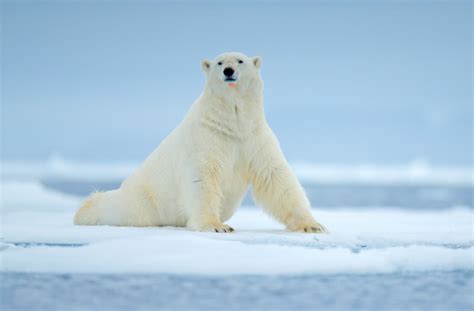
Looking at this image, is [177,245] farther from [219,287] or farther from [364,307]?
[364,307]

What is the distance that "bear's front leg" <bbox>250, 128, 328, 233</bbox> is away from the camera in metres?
6.47

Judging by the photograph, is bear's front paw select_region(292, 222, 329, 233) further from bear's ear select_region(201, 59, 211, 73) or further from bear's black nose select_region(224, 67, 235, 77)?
bear's ear select_region(201, 59, 211, 73)

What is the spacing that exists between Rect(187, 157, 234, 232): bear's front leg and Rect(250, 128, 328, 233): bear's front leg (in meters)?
0.41

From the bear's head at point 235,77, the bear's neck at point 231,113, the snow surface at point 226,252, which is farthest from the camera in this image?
the bear's neck at point 231,113

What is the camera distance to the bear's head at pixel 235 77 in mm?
6242

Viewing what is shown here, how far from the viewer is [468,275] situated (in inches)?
186

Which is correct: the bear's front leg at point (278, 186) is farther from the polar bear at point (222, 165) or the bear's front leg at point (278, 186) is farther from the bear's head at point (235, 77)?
the bear's head at point (235, 77)

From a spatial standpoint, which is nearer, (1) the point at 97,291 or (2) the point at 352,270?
(1) the point at 97,291

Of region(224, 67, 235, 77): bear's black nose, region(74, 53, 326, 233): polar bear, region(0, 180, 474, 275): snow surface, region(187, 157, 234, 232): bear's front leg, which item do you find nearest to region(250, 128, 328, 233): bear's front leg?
region(74, 53, 326, 233): polar bear

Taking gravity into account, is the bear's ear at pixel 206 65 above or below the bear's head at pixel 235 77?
above

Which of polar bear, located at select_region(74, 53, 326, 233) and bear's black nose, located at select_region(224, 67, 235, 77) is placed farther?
polar bear, located at select_region(74, 53, 326, 233)

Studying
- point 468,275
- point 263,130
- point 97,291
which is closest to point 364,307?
point 468,275

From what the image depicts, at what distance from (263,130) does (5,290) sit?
3.07m

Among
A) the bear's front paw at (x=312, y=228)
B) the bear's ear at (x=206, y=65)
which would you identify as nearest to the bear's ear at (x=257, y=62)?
the bear's ear at (x=206, y=65)
